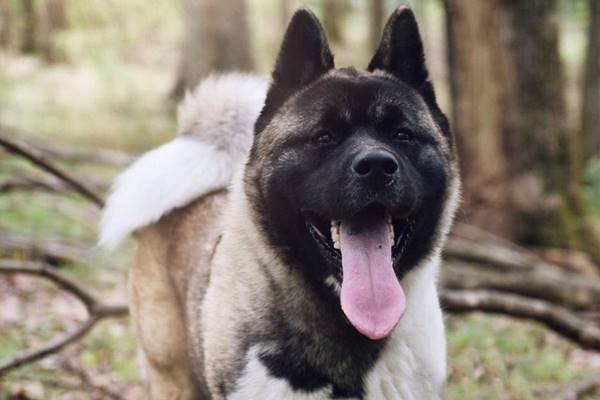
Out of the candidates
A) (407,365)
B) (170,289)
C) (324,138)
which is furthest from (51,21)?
(407,365)

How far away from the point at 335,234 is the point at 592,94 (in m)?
9.22

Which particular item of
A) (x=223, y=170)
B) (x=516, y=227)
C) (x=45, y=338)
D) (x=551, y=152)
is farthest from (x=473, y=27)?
(x=45, y=338)

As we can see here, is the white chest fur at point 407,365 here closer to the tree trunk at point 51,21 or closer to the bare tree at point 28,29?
the tree trunk at point 51,21

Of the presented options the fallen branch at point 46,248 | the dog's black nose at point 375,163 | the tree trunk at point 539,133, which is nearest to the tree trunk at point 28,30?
the fallen branch at point 46,248

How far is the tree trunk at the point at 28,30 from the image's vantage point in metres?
15.3

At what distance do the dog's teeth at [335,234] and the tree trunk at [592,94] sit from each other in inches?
350

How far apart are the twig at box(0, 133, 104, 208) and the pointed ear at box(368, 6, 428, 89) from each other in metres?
2.21

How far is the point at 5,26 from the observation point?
14.3 metres

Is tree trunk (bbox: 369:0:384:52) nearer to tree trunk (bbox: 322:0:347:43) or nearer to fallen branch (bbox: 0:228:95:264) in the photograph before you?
tree trunk (bbox: 322:0:347:43)

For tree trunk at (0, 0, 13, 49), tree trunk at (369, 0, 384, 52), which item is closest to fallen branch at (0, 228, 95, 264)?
tree trunk at (0, 0, 13, 49)

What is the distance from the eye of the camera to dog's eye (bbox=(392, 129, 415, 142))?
115 inches

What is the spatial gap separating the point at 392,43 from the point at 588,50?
878 centimetres

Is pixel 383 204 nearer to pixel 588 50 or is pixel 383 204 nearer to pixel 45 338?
pixel 45 338

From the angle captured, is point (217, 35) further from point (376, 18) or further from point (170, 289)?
point (170, 289)
